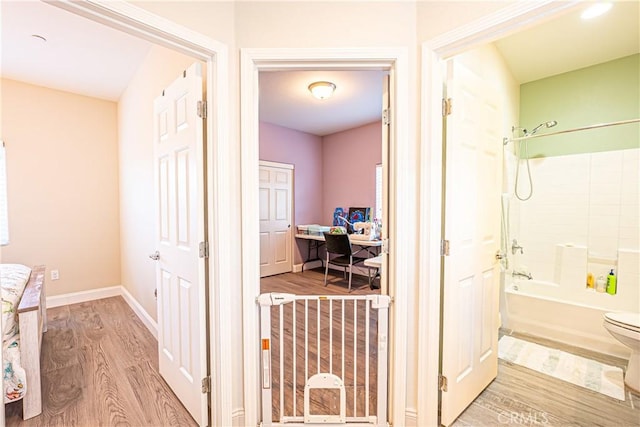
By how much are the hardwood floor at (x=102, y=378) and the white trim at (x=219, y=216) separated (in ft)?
1.39

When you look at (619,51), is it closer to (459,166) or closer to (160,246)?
(459,166)

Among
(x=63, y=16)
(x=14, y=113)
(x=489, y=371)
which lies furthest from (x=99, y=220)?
(x=489, y=371)

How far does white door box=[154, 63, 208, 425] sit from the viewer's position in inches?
59.5

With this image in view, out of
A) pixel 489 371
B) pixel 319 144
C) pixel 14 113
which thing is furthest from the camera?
pixel 319 144

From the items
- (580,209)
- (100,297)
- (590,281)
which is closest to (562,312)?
(590,281)

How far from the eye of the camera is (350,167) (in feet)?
16.8

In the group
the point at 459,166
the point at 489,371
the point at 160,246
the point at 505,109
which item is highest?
the point at 505,109

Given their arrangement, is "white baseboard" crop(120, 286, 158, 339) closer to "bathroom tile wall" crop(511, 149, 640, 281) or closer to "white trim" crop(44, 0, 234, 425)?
"white trim" crop(44, 0, 234, 425)

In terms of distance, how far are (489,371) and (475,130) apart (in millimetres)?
1596

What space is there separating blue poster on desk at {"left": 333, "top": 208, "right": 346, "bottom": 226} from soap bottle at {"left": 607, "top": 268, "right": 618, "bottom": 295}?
335 cm

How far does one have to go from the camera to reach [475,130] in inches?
65.9

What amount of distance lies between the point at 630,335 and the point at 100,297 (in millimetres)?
5168

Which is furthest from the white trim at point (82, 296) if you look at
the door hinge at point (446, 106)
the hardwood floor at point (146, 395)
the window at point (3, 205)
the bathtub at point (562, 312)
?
the bathtub at point (562, 312)

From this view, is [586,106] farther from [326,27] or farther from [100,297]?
[100,297]
